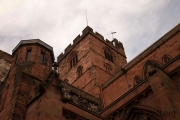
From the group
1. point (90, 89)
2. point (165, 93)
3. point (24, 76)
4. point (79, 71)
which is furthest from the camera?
point (79, 71)

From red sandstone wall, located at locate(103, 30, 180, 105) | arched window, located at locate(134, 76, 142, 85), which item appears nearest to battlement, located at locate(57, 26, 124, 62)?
red sandstone wall, located at locate(103, 30, 180, 105)

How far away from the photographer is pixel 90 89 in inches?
976

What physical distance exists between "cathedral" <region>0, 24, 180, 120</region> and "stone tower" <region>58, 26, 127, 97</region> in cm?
129

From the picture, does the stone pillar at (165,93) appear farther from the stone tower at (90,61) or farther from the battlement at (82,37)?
the battlement at (82,37)

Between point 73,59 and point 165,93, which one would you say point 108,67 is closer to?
point 73,59

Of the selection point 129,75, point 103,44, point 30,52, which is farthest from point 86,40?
point 30,52

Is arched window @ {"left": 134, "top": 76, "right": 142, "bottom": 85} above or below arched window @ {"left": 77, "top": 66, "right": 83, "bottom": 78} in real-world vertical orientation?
below

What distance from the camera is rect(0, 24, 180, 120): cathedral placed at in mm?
9055

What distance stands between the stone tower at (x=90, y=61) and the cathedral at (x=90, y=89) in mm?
1292

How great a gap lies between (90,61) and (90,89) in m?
4.08

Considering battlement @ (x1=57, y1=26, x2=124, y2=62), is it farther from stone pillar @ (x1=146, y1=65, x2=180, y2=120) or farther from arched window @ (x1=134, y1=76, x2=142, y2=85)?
stone pillar @ (x1=146, y1=65, x2=180, y2=120)

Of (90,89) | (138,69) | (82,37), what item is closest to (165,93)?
(138,69)

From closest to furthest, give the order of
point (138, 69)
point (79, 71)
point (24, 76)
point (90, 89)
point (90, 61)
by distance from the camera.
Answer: point (24, 76) → point (138, 69) → point (90, 89) → point (90, 61) → point (79, 71)

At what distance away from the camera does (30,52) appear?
1384 cm
